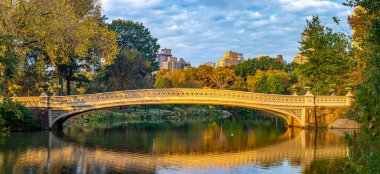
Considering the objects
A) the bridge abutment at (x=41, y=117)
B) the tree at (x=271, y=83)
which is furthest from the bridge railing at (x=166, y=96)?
the tree at (x=271, y=83)

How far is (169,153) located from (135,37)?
145 feet

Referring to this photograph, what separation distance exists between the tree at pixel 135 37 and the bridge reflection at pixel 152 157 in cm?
3992

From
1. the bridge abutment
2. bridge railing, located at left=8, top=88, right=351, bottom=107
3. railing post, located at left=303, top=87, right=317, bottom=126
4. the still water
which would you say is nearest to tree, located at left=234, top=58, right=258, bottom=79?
railing post, located at left=303, top=87, right=317, bottom=126

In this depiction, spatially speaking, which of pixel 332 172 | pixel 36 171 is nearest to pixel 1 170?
pixel 36 171

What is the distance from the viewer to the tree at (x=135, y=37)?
60156mm

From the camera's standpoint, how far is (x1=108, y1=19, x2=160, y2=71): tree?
2368 inches

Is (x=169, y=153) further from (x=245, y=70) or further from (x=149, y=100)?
(x=245, y=70)

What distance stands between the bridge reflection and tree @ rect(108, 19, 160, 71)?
39916mm

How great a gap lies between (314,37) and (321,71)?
2781 mm

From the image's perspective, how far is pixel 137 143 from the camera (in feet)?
73.4

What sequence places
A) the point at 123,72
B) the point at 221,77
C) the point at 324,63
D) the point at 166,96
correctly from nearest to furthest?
the point at 166,96 < the point at 324,63 < the point at 123,72 < the point at 221,77

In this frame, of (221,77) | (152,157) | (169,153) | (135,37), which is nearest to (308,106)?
(169,153)

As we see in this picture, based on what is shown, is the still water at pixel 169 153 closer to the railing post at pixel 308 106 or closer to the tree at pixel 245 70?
the railing post at pixel 308 106

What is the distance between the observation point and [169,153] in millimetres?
18656
